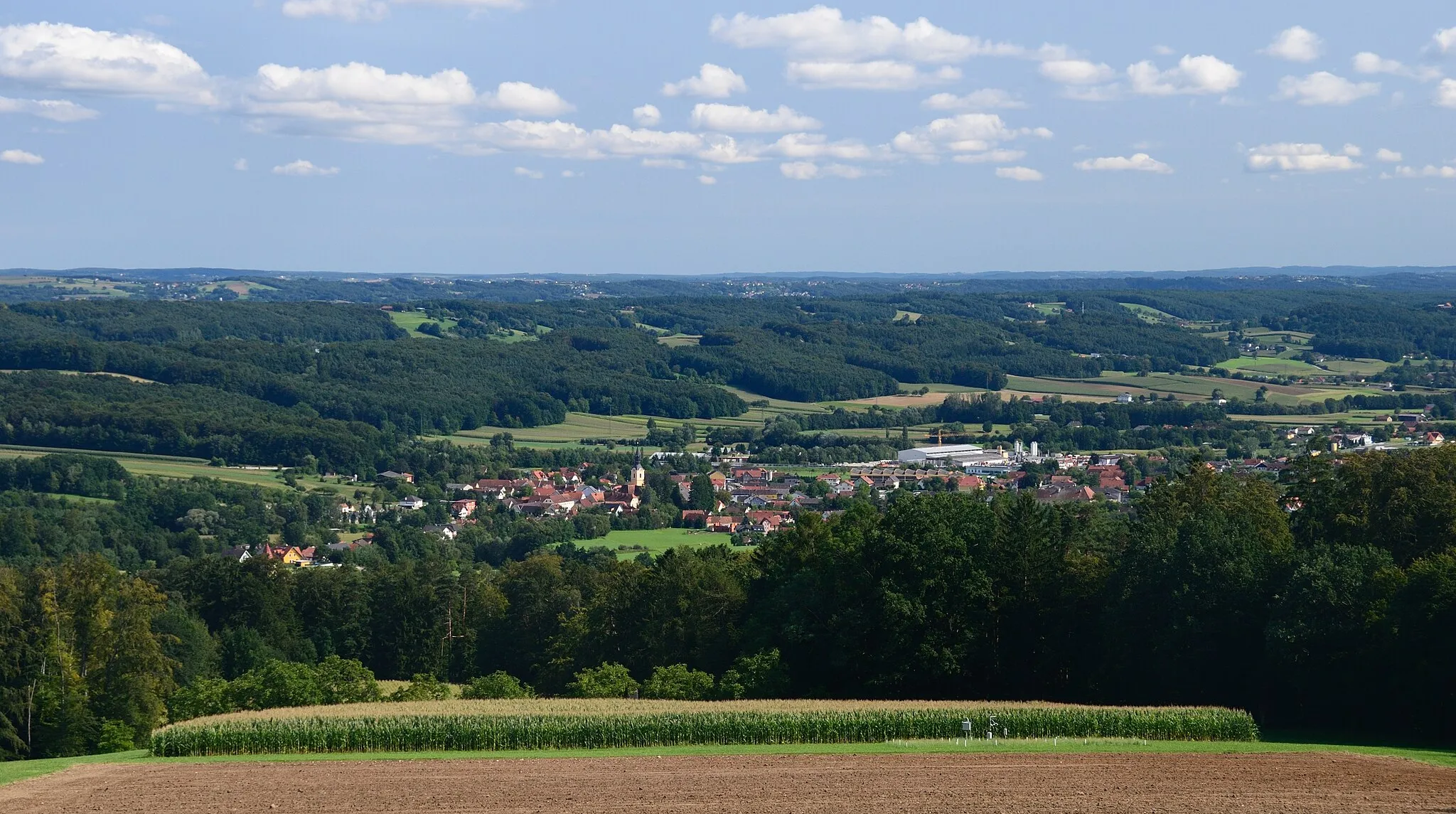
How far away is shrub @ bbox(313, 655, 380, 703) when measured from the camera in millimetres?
48219

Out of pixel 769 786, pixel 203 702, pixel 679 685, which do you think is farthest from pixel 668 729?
pixel 203 702

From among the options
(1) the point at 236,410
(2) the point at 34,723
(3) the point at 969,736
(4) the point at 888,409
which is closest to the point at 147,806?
(3) the point at 969,736

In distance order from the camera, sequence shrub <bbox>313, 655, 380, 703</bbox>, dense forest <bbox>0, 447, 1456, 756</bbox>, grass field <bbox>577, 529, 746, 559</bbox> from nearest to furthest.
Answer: dense forest <bbox>0, 447, 1456, 756</bbox>, shrub <bbox>313, 655, 380, 703</bbox>, grass field <bbox>577, 529, 746, 559</bbox>

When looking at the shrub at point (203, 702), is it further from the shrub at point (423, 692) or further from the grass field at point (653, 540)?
the grass field at point (653, 540)

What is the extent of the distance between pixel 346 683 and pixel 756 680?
A: 12.8 metres

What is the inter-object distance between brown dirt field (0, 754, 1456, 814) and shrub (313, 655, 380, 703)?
10282 mm

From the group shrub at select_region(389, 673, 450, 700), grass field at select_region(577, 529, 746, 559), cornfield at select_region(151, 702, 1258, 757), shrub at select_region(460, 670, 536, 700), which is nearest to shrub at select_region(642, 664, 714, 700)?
shrub at select_region(460, 670, 536, 700)

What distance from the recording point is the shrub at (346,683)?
48219 millimetres

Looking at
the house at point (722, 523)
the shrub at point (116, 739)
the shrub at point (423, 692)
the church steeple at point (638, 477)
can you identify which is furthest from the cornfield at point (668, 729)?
the church steeple at point (638, 477)

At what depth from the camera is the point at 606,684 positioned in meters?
49.2

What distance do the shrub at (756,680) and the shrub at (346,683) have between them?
1100cm

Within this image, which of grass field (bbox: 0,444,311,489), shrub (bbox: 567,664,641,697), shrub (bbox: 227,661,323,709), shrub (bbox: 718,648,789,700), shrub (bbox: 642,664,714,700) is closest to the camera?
shrub (bbox: 227,661,323,709)

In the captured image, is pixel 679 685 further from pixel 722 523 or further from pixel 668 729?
pixel 722 523

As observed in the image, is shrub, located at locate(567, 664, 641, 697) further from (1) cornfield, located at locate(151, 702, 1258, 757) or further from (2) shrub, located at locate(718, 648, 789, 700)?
(1) cornfield, located at locate(151, 702, 1258, 757)
